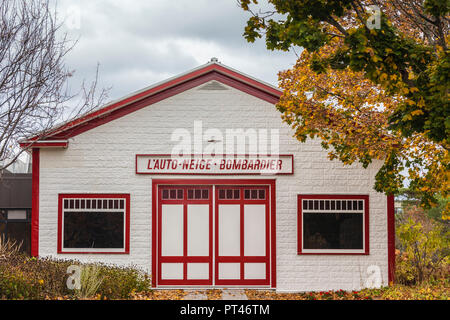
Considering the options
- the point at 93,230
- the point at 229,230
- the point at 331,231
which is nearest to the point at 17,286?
the point at 93,230

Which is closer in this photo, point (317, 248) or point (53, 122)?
point (53, 122)

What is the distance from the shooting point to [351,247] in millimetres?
12656

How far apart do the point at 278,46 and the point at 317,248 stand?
5910 mm

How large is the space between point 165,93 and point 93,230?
3.87 meters

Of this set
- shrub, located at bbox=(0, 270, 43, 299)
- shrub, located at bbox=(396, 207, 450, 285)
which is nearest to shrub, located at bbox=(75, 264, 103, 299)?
shrub, located at bbox=(0, 270, 43, 299)

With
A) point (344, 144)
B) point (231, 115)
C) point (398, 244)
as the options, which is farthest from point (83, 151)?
point (398, 244)

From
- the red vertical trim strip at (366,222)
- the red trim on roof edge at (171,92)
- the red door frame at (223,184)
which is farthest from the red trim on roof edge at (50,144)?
the red vertical trim strip at (366,222)

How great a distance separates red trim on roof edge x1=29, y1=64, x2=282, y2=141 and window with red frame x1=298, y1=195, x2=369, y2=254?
286cm

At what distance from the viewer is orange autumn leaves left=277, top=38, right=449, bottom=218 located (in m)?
10.5

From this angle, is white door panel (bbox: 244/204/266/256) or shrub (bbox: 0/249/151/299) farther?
white door panel (bbox: 244/204/266/256)

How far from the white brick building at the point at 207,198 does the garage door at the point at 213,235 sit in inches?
1.0

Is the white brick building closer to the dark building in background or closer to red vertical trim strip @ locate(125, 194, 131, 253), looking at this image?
red vertical trim strip @ locate(125, 194, 131, 253)

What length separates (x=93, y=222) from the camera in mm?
12562

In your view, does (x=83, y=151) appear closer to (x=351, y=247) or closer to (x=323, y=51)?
(x=323, y=51)
